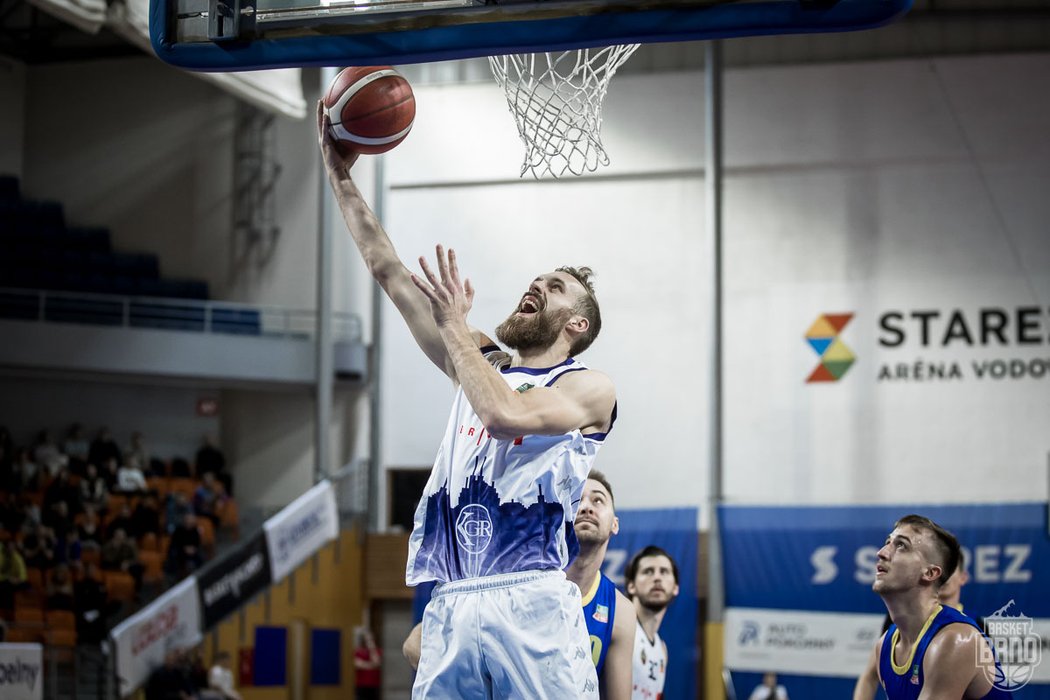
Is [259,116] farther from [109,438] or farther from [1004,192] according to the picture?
[1004,192]

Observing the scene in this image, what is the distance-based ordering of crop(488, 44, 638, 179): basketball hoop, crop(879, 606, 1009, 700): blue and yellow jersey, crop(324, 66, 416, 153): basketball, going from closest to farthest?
crop(324, 66, 416, 153): basketball → crop(879, 606, 1009, 700): blue and yellow jersey → crop(488, 44, 638, 179): basketball hoop

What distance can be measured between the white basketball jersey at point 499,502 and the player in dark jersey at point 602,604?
1.29 meters

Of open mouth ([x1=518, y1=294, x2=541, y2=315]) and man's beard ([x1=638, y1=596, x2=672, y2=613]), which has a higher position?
open mouth ([x1=518, y1=294, x2=541, y2=315])

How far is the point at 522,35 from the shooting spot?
13.6ft

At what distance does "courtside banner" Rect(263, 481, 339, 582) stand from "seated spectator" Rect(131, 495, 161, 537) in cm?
183

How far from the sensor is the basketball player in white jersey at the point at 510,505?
378 cm

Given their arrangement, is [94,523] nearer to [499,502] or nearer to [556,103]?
[556,103]

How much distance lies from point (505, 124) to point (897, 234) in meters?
6.18

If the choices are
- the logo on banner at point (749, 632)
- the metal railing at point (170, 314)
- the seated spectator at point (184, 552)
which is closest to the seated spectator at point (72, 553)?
the seated spectator at point (184, 552)

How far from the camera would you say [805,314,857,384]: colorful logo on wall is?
17.7 meters

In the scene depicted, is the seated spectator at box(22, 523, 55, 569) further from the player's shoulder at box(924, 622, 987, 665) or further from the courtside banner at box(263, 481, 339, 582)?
the player's shoulder at box(924, 622, 987, 665)

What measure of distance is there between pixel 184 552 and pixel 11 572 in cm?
222

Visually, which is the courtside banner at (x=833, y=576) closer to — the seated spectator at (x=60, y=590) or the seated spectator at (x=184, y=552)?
the seated spectator at (x=184, y=552)

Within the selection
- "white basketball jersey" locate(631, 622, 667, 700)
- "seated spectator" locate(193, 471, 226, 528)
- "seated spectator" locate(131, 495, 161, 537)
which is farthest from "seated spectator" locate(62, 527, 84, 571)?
"white basketball jersey" locate(631, 622, 667, 700)
